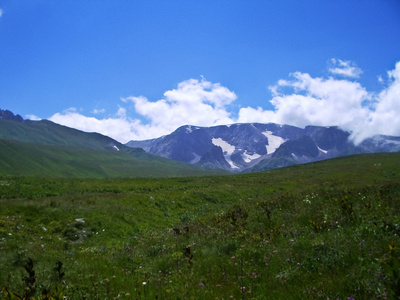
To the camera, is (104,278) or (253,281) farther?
(104,278)

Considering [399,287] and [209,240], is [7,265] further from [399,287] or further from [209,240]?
[399,287]

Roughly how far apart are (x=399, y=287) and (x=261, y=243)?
477 centimetres

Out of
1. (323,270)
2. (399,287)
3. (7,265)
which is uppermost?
(399,287)

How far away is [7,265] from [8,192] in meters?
23.4

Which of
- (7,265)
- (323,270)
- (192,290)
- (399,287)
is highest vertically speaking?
(399,287)

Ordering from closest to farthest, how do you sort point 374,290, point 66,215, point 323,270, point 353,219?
point 374,290, point 323,270, point 353,219, point 66,215

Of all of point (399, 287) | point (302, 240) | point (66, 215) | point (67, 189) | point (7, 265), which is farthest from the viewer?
point (67, 189)

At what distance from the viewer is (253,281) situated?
579cm

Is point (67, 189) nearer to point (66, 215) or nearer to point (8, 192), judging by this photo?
point (8, 192)

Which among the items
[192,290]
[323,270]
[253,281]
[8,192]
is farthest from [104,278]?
[8,192]

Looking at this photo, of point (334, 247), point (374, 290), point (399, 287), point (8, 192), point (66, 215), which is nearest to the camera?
point (399, 287)

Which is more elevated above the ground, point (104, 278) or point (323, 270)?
point (323, 270)

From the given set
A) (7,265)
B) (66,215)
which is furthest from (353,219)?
(66,215)

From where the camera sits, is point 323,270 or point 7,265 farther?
point 7,265
